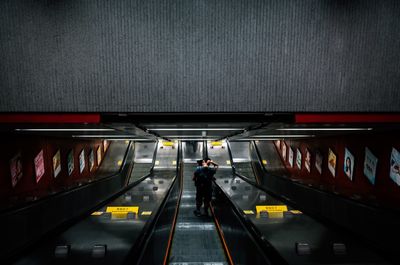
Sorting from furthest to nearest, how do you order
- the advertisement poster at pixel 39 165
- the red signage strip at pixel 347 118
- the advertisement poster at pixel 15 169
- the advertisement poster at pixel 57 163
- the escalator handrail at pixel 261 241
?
the advertisement poster at pixel 57 163
the advertisement poster at pixel 39 165
the advertisement poster at pixel 15 169
the escalator handrail at pixel 261 241
the red signage strip at pixel 347 118

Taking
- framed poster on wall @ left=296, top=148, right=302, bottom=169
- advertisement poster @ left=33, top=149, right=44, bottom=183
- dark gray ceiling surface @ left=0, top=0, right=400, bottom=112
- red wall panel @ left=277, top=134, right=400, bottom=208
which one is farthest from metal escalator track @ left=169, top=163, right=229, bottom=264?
framed poster on wall @ left=296, top=148, right=302, bottom=169

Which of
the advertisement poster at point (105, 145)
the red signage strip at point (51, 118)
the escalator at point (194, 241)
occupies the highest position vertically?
the red signage strip at point (51, 118)

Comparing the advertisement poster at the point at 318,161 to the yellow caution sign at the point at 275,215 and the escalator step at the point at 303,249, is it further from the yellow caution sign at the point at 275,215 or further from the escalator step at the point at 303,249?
the escalator step at the point at 303,249

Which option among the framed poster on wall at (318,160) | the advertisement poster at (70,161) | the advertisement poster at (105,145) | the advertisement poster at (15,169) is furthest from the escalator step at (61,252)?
the advertisement poster at (105,145)

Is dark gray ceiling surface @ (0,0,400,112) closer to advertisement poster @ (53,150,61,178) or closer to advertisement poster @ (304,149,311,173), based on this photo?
advertisement poster @ (53,150,61,178)

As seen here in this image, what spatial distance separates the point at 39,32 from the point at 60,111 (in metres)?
0.74

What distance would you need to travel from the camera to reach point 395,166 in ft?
17.4

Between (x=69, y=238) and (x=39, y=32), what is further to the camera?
(x=69, y=238)

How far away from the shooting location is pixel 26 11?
2.32 metres

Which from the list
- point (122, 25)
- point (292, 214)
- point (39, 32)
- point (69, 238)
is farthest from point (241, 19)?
point (292, 214)

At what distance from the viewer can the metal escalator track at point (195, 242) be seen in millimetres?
5004

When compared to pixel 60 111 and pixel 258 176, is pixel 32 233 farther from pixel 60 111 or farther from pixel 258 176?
pixel 258 176

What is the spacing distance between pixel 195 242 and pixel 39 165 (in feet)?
15.5

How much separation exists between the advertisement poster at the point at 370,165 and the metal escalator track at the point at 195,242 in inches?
157
